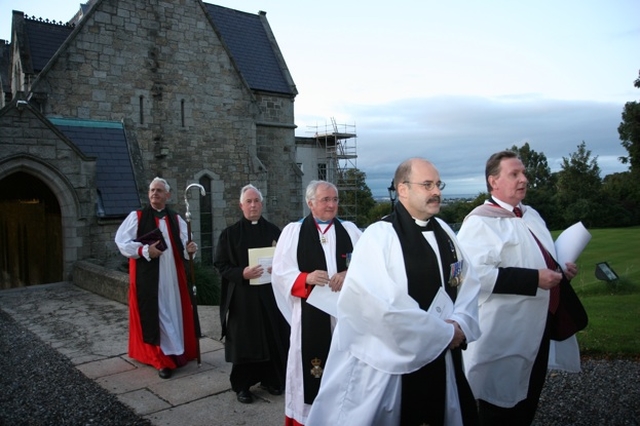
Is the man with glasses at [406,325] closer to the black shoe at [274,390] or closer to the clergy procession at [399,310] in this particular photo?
the clergy procession at [399,310]

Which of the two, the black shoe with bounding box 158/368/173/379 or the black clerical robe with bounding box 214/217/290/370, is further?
the black shoe with bounding box 158/368/173/379

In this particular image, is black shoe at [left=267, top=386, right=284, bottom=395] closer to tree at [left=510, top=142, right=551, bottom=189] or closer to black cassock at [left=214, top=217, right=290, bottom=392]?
black cassock at [left=214, top=217, right=290, bottom=392]

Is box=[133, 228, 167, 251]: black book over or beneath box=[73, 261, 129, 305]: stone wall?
over

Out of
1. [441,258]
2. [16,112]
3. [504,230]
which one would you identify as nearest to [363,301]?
[441,258]

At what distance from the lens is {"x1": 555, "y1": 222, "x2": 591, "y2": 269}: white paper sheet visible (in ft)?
13.4

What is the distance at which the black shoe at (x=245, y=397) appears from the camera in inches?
→ 194

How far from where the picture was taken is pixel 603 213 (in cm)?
3484

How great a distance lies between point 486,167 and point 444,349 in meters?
1.90

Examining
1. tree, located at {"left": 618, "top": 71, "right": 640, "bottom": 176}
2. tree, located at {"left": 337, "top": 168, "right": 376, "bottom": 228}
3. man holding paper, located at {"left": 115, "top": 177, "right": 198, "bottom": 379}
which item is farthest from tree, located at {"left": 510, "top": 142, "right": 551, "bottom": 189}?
man holding paper, located at {"left": 115, "top": 177, "right": 198, "bottom": 379}

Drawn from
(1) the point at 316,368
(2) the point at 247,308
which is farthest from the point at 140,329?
(1) the point at 316,368

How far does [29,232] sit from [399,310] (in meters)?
16.3

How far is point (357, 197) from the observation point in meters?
50.8

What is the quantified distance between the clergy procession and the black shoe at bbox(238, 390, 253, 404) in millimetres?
12

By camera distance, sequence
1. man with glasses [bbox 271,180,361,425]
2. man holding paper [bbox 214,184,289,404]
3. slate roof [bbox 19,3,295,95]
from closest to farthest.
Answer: man with glasses [bbox 271,180,361,425] → man holding paper [bbox 214,184,289,404] → slate roof [bbox 19,3,295,95]
